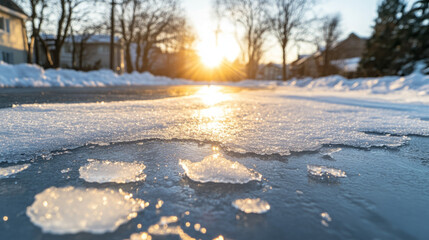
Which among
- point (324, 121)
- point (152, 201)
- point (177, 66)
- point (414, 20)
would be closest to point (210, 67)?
point (177, 66)

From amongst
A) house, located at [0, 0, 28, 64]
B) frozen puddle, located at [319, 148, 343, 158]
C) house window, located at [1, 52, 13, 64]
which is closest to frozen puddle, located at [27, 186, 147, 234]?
frozen puddle, located at [319, 148, 343, 158]

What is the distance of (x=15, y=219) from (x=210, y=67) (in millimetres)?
27687

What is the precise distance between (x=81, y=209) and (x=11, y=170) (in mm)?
666

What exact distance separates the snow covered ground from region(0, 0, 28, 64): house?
16641 mm

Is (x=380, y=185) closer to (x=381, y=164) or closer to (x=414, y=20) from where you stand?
(x=381, y=164)

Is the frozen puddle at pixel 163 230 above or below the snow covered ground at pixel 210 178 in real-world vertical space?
below

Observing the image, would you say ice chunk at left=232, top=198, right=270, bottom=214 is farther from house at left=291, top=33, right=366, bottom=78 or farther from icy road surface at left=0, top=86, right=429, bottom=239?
house at left=291, top=33, right=366, bottom=78

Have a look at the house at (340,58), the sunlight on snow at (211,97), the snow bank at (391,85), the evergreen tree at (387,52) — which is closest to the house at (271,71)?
the house at (340,58)

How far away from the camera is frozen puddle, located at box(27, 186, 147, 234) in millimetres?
745

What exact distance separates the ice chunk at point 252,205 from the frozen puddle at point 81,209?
358 millimetres

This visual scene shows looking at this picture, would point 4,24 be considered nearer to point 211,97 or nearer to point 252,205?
point 211,97

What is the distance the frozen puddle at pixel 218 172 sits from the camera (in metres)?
1.13

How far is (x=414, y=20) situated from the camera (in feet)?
40.0

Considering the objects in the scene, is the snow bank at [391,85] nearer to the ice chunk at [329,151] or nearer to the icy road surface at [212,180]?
the icy road surface at [212,180]
